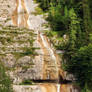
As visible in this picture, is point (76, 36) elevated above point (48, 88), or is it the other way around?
point (76, 36)

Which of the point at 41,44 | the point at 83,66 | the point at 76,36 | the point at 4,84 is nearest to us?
the point at 4,84

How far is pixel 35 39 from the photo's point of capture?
577 inches

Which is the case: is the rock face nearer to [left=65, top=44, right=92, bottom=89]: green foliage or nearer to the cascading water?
the cascading water

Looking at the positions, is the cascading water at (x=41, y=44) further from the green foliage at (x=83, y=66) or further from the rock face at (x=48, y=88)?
the green foliage at (x=83, y=66)

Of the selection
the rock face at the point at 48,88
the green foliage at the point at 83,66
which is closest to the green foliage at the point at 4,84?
the rock face at the point at 48,88

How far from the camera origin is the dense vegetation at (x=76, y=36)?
11617 mm

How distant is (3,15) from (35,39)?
300 inches

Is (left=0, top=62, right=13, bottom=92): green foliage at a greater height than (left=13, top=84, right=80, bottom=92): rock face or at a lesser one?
greater

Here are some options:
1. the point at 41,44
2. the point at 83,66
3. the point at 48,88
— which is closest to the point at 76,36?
the point at 41,44

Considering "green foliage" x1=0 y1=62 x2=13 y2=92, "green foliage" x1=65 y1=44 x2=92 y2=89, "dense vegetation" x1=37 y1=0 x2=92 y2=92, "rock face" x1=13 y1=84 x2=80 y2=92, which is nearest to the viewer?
"green foliage" x1=0 y1=62 x2=13 y2=92

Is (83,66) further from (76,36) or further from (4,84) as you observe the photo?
(4,84)

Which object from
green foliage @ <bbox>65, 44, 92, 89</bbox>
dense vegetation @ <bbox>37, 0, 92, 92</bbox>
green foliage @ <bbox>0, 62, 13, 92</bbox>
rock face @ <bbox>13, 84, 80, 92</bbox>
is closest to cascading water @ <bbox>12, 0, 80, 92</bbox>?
rock face @ <bbox>13, 84, 80, 92</bbox>

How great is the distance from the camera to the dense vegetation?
11617 millimetres

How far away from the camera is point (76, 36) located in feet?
48.3
